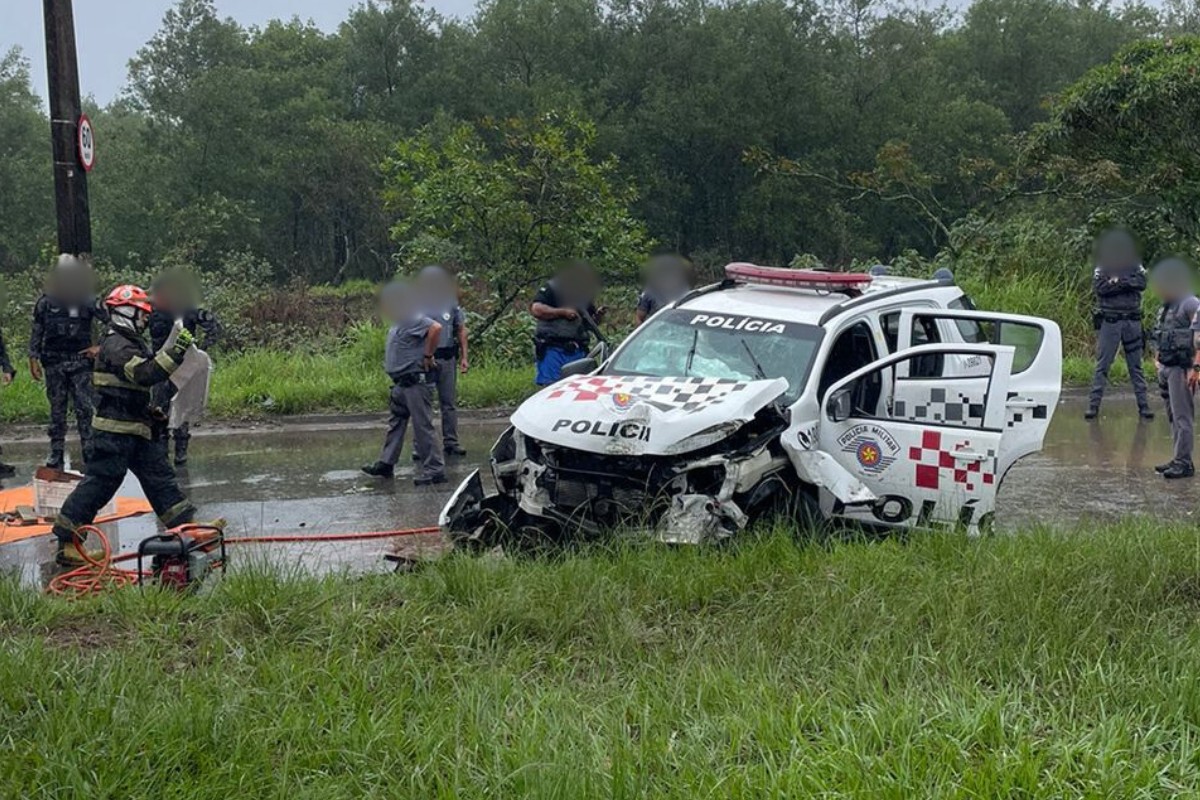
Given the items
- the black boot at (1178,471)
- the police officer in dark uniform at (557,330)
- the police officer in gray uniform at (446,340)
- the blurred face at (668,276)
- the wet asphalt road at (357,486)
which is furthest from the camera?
the blurred face at (668,276)

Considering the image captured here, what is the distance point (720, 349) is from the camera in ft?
26.8

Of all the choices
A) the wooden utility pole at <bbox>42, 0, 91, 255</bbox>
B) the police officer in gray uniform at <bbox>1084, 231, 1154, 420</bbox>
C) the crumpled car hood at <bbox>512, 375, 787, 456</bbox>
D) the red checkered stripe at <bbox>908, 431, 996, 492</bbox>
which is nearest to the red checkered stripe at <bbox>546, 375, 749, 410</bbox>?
the crumpled car hood at <bbox>512, 375, 787, 456</bbox>

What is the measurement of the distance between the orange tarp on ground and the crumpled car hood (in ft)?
10.3

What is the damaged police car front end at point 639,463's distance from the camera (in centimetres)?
687

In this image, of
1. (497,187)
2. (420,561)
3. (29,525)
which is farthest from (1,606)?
(497,187)

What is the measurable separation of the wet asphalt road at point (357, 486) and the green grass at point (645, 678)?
103cm

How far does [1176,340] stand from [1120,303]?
3.44 m

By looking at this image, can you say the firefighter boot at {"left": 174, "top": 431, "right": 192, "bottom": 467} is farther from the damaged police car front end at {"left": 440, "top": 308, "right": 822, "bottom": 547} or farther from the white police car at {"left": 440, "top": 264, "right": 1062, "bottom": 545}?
the damaged police car front end at {"left": 440, "top": 308, "right": 822, "bottom": 547}

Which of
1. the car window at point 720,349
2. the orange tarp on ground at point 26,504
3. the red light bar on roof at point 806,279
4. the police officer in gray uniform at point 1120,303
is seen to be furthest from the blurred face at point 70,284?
the police officer in gray uniform at point 1120,303

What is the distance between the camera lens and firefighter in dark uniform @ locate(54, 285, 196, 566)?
7414 mm

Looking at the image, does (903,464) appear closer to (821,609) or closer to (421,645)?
(821,609)

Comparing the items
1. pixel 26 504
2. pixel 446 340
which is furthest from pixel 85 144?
pixel 446 340

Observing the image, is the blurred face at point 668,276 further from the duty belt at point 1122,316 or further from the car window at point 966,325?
the duty belt at point 1122,316

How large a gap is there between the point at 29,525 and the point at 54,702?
4354 millimetres
